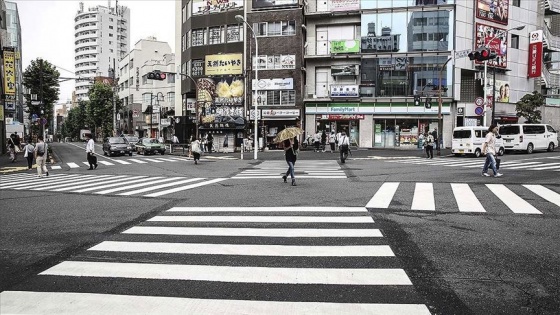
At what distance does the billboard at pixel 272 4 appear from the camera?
3731 centimetres

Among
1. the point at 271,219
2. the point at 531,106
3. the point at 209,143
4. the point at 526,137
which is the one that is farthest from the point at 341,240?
the point at 531,106

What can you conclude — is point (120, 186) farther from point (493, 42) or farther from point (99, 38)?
point (99, 38)

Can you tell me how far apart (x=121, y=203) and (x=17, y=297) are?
6.06 m

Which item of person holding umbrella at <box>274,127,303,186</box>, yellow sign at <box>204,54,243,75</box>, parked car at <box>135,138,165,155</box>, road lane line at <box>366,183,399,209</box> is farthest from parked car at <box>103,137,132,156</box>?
road lane line at <box>366,183,399,209</box>

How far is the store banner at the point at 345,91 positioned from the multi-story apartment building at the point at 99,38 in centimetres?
9481

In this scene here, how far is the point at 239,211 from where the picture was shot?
8.41 metres

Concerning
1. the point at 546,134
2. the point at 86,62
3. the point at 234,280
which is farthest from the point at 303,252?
the point at 86,62

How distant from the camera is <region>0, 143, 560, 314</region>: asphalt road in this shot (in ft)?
13.1

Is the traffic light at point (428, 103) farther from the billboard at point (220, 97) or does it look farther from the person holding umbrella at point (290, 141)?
the person holding umbrella at point (290, 141)

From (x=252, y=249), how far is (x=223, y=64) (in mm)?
35590

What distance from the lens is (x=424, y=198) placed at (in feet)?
32.1

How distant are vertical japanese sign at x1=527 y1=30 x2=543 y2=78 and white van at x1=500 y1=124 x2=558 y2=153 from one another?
1352 centimetres

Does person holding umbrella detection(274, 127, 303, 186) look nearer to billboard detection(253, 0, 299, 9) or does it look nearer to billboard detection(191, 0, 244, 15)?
billboard detection(253, 0, 299, 9)

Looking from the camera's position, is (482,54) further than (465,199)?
Yes
